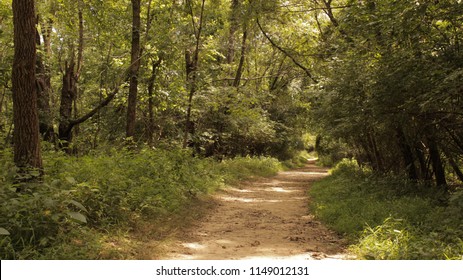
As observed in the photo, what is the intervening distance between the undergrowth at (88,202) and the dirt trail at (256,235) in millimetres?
896

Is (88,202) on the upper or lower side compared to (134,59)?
lower

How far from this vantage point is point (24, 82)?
6230mm

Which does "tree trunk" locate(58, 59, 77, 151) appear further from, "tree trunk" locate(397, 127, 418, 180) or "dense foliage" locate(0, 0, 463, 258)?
"tree trunk" locate(397, 127, 418, 180)

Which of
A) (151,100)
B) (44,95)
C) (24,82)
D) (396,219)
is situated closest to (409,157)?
(396,219)

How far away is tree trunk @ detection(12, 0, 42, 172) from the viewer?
6.20 meters

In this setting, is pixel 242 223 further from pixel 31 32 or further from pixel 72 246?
pixel 31 32

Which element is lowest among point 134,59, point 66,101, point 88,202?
point 88,202

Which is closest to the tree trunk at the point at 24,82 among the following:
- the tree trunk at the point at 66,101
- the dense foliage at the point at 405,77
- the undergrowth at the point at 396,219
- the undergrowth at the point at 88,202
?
the undergrowth at the point at 88,202

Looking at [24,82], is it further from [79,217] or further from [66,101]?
[66,101]

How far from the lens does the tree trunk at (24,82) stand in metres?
6.20

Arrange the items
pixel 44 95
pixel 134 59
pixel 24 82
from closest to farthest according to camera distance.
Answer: pixel 24 82 → pixel 134 59 → pixel 44 95

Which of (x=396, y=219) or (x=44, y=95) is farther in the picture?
(x=44, y=95)

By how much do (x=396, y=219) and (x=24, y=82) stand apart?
666 centimetres
